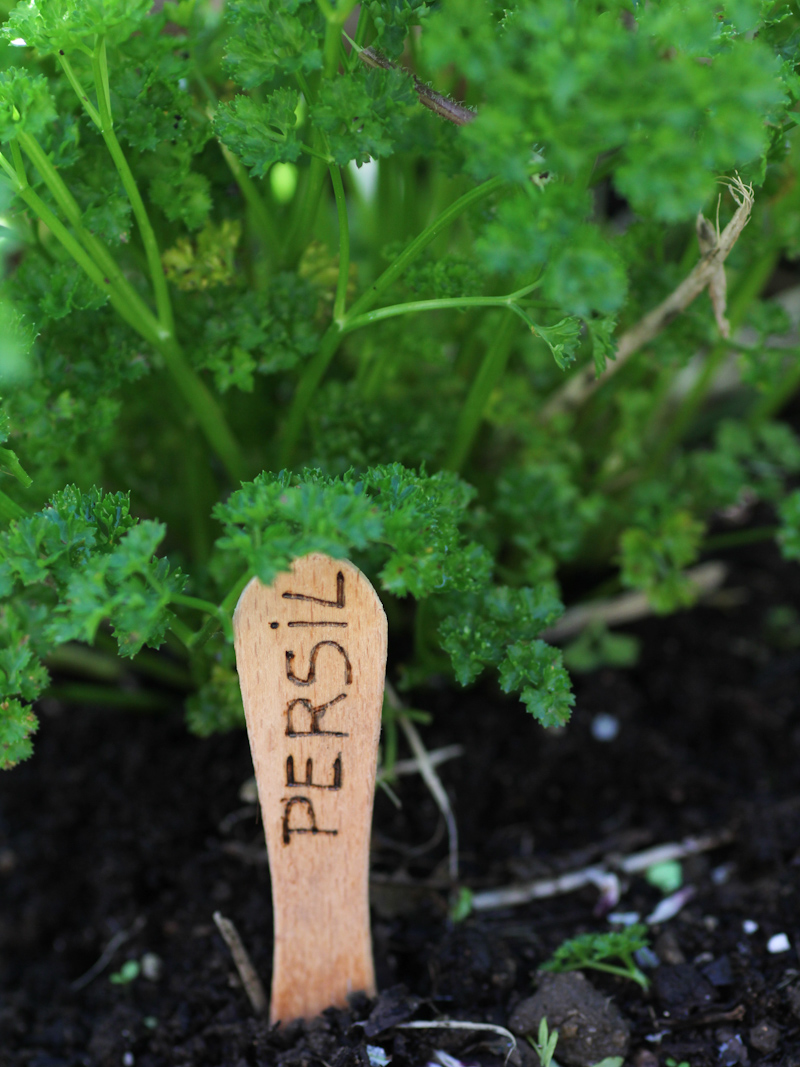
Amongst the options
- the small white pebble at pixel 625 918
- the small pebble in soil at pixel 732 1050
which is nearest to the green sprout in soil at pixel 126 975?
the small white pebble at pixel 625 918

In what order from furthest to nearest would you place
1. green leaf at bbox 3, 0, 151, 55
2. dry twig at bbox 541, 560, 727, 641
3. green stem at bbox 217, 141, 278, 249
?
dry twig at bbox 541, 560, 727, 641 < green stem at bbox 217, 141, 278, 249 < green leaf at bbox 3, 0, 151, 55

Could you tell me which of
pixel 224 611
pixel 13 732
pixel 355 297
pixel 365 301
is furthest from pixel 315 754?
pixel 355 297

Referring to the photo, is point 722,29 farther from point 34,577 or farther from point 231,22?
point 34,577

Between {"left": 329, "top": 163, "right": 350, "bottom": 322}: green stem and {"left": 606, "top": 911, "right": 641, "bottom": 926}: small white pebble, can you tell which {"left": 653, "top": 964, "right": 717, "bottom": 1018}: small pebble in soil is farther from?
{"left": 329, "top": 163, "right": 350, "bottom": 322}: green stem

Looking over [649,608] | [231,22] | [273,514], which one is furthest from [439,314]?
[273,514]

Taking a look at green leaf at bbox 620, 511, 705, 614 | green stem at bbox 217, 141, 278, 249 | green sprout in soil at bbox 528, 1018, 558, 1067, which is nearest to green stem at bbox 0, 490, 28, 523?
green stem at bbox 217, 141, 278, 249

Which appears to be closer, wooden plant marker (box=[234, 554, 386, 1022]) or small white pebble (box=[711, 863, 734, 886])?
wooden plant marker (box=[234, 554, 386, 1022])

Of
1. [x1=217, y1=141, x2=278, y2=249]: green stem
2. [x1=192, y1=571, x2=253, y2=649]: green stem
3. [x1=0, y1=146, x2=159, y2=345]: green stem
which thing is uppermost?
[x1=217, y1=141, x2=278, y2=249]: green stem
